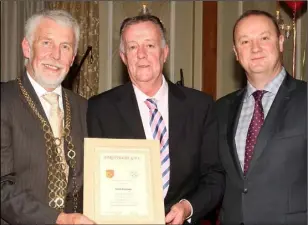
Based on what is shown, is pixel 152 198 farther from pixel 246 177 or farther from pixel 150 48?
pixel 150 48

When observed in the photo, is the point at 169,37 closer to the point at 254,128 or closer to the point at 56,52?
the point at 254,128

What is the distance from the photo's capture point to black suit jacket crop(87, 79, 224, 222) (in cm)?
313

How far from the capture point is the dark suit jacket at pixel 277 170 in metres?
3.06

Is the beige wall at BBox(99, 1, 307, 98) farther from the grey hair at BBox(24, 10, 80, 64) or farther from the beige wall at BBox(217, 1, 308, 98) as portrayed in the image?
the grey hair at BBox(24, 10, 80, 64)

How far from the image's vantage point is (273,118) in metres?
3.16

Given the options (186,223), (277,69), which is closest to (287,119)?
(277,69)

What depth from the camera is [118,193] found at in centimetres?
288

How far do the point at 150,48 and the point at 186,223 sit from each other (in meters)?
1.05

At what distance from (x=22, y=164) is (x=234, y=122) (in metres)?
1.31

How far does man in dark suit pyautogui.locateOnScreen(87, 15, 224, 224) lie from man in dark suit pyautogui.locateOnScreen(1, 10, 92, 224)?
204 millimetres

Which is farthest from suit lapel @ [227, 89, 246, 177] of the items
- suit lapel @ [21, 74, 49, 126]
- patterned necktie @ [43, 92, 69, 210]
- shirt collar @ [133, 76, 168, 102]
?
suit lapel @ [21, 74, 49, 126]

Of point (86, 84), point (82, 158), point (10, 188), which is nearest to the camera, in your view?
point (10, 188)

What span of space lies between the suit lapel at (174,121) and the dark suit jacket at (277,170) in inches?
13.2

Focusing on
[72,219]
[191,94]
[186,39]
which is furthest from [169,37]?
[72,219]
